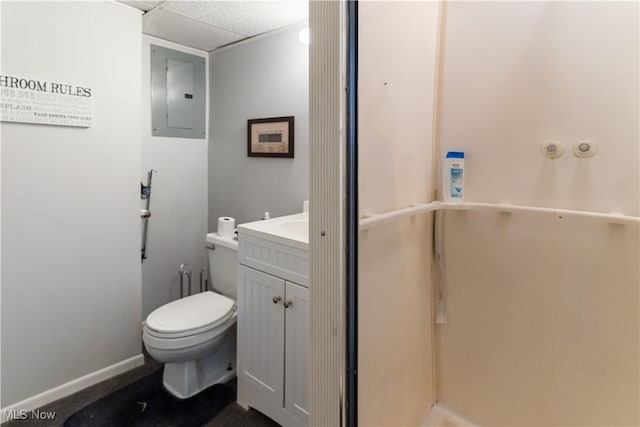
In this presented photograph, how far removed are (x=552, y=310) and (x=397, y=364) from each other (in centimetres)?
57

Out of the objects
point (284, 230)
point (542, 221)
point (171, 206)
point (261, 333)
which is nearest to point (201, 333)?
point (261, 333)

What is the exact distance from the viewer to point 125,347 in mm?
2018

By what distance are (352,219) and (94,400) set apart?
177cm

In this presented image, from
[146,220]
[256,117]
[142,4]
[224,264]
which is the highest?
[142,4]

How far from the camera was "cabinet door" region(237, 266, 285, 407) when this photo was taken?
157 centimetres

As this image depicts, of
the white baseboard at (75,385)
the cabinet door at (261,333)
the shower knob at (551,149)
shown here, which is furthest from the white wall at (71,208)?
the shower knob at (551,149)

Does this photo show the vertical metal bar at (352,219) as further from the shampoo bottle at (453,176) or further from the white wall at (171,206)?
the white wall at (171,206)

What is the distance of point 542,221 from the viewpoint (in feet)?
4.02

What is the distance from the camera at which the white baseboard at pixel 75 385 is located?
1663mm

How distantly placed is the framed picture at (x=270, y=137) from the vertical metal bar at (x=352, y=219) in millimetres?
1325

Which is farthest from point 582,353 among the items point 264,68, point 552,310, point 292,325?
point 264,68

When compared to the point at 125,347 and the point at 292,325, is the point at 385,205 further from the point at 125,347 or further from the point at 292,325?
the point at 125,347

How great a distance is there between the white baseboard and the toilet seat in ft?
1.49

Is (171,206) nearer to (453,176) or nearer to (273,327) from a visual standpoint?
(273,327)
